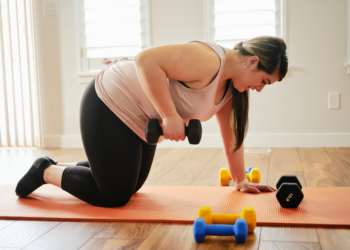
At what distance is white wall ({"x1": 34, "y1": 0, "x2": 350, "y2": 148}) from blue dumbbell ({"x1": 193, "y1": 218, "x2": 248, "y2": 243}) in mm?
1937

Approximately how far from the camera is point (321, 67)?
2777mm

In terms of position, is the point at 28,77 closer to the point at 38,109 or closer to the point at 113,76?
the point at 38,109

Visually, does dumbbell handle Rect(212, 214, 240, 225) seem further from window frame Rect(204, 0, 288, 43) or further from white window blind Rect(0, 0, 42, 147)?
white window blind Rect(0, 0, 42, 147)

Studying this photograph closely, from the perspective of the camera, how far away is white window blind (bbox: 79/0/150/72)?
300 centimetres

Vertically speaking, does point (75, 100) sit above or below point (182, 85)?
below

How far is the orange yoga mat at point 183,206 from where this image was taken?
119cm

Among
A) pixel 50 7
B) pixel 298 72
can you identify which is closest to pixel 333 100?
pixel 298 72

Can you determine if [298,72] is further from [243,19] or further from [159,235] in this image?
[159,235]

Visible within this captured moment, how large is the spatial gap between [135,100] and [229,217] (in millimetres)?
542

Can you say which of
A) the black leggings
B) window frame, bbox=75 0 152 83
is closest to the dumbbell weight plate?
the black leggings

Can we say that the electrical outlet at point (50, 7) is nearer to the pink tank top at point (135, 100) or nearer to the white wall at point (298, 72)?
the white wall at point (298, 72)

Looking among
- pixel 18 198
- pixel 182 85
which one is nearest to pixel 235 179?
pixel 182 85

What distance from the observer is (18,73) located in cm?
329

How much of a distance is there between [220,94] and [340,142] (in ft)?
6.00
